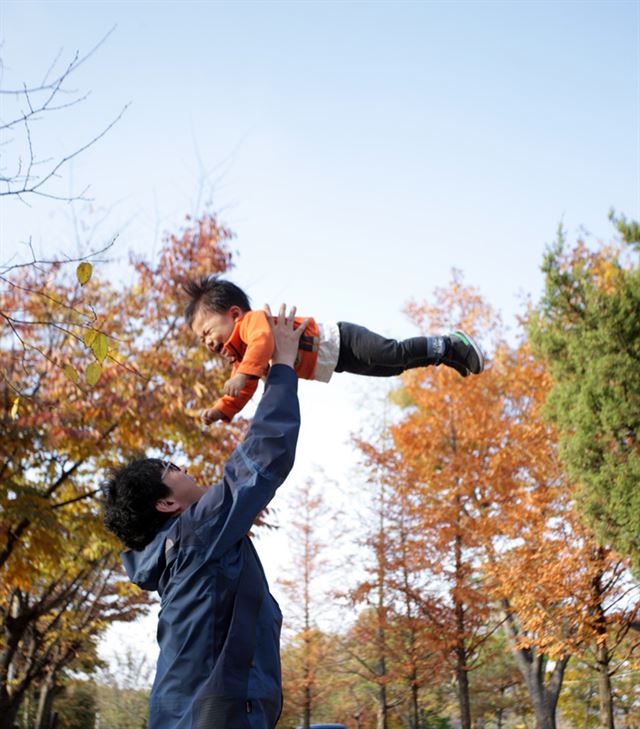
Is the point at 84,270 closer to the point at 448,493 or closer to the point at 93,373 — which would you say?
the point at 93,373

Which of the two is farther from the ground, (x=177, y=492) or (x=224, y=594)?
(x=177, y=492)

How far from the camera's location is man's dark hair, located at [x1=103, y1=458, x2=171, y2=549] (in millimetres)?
2529

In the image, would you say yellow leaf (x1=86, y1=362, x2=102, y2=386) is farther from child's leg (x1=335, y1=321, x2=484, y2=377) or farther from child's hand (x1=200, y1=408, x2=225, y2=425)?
child's leg (x1=335, y1=321, x2=484, y2=377)

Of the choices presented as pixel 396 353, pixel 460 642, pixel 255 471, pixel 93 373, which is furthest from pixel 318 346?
pixel 460 642

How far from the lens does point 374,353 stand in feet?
13.4

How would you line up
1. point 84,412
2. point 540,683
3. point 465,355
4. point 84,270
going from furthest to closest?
point 540,683 < point 84,412 < point 465,355 < point 84,270

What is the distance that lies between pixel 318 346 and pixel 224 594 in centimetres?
178

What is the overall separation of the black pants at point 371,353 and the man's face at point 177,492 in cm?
148

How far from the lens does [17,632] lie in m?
11.1

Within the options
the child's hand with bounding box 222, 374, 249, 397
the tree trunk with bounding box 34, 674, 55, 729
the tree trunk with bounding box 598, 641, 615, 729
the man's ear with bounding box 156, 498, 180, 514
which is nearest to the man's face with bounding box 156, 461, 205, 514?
the man's ear with bounding box 156, 498, 180, 514

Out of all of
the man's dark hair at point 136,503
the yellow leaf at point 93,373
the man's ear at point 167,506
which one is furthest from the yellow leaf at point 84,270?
the man's ear at point 167,506

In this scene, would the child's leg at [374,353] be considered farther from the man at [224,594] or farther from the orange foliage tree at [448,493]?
the orange foliage tree at [448,493]

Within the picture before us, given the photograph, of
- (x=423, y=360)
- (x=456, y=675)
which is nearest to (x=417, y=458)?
(x=456, y=675)

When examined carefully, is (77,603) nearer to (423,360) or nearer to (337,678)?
(337,678)
